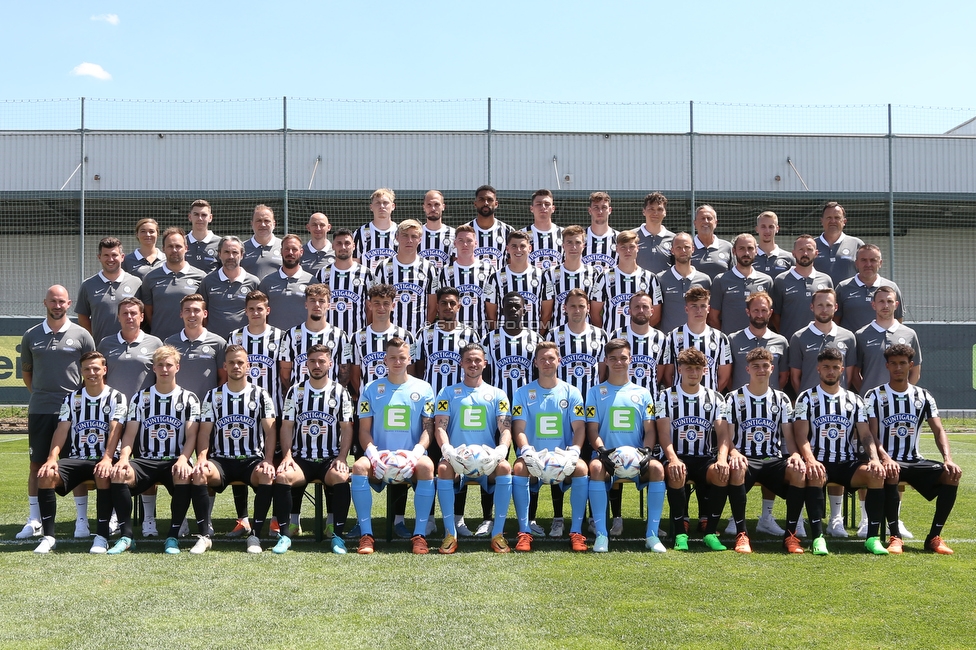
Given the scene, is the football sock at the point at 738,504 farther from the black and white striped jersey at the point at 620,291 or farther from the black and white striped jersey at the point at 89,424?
the black and white striped jersey at the point at 89,424

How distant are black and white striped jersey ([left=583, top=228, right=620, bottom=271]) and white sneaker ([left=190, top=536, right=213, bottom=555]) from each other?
361 cm

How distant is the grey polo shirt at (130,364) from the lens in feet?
21.6

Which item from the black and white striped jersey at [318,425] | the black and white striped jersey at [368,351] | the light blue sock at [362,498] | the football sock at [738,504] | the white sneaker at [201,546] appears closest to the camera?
the white sneaker at [201,546]

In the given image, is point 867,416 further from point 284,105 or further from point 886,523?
point 284,105

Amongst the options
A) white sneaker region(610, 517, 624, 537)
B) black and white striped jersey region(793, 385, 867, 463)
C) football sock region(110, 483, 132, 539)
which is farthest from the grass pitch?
black and white striped jersey region(793, 385, 867, 463)

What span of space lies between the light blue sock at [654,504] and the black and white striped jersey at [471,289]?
75.2 inches

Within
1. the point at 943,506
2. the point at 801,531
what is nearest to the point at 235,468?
the point at 801,531

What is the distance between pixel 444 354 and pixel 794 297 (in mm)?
2868

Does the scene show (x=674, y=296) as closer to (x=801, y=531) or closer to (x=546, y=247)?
(x=546, y=247)

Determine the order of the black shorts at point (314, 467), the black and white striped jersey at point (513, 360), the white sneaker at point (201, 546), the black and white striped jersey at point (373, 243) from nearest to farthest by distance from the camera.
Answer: the white sneaker at point (201, 546)
the black shorts at point (314, 467)
the black and white striped jersey at point (513, 360)
the black and white striped jersey at point (373, 243)

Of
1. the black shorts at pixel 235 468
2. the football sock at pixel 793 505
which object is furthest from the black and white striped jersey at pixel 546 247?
the black shorts at pixel 235 468

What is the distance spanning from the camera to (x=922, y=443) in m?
13.4

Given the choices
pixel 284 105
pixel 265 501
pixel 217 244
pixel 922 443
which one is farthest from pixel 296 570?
pixel 922 443

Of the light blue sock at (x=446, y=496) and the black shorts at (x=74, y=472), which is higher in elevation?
the black shorts at (x=74, y=472)
